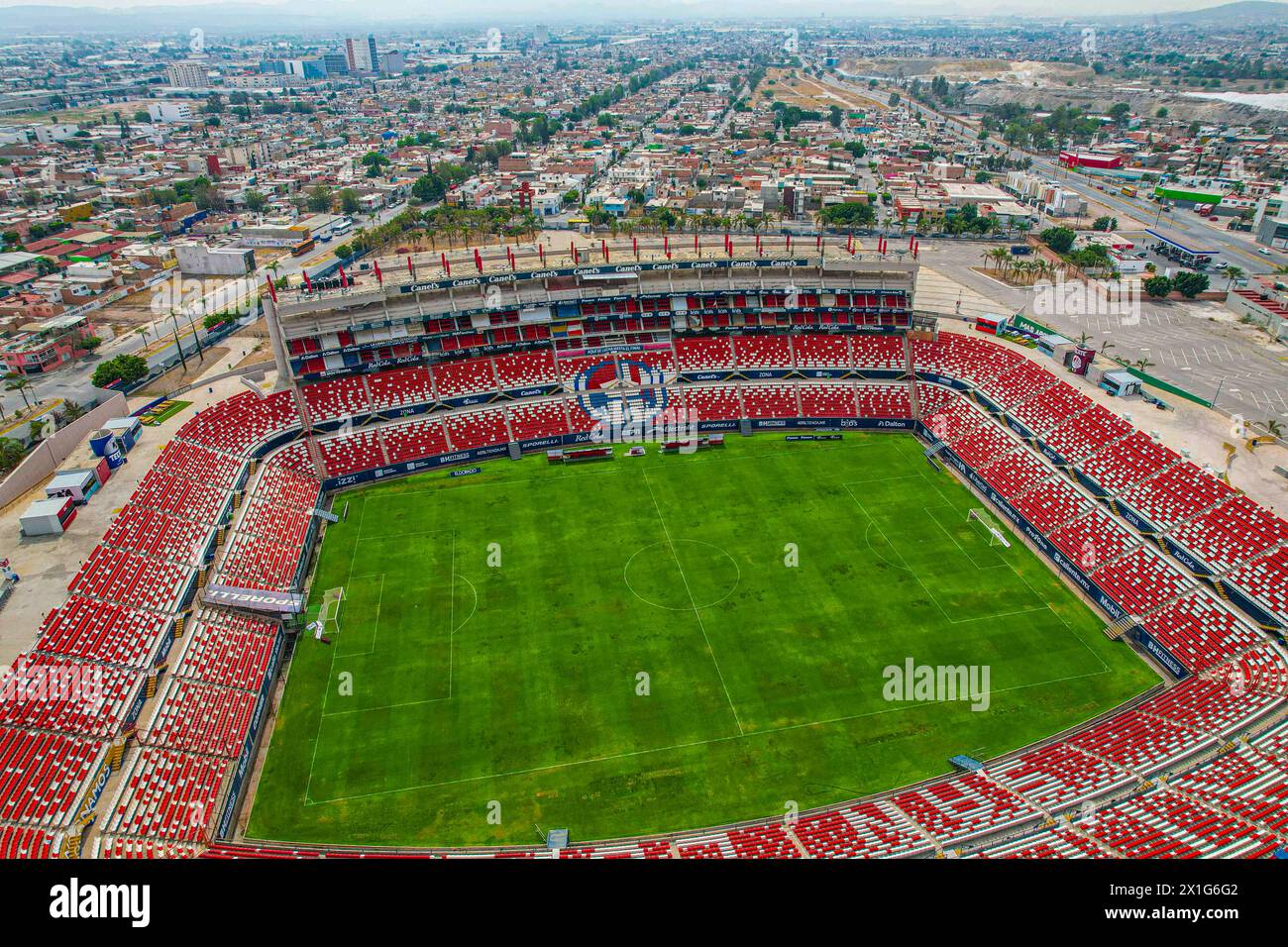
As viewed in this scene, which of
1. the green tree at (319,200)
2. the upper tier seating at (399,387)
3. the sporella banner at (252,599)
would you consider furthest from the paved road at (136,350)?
the sporella banner at (252,599)

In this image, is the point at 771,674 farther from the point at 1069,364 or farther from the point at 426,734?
the point at 1069,364

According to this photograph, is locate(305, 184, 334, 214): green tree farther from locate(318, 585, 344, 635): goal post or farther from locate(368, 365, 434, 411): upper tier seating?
locate(318, 585, 344, 635): goal post

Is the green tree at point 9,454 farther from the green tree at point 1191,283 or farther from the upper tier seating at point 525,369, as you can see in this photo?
the green tree at point 1191,283

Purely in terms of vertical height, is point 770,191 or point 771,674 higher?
point 770,191
